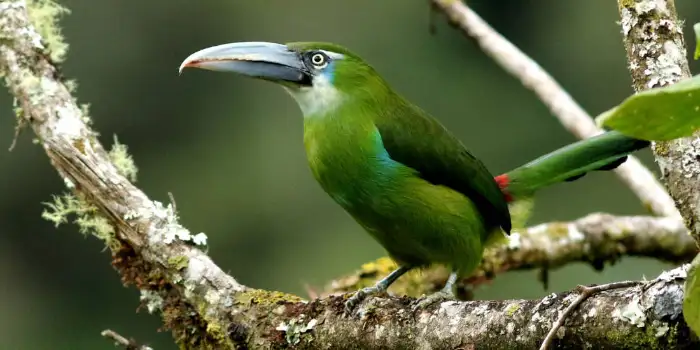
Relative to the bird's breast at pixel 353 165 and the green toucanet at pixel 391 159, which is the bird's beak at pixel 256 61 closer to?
the green toucanet at pixel 391 159

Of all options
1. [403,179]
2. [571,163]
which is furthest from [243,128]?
[403,179]

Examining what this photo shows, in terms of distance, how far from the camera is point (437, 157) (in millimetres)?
2928

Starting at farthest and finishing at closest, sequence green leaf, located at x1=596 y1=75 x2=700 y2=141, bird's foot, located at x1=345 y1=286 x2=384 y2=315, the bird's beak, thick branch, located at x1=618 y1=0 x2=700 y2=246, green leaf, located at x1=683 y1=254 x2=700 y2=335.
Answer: the bird's beak, bird's foot, located at x1=345 y1=286 x2=384 y2=315, thick branch, located at x1=618 y1=0 x2=700 y2=246, green leaf, located at x1=683 y1=254 x2=700 y2=335, green leaf, located at x1=596 y1=75 x2=700 y2=141

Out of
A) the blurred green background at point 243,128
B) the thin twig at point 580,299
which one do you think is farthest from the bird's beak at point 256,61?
the blurred green background at point 243,128

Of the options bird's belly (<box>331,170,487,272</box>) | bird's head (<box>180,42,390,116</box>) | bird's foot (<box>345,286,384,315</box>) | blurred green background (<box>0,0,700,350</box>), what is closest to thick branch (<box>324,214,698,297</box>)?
bird's belly (<box>331,170,487,272</box>)

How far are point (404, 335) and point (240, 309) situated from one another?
498 millimetres

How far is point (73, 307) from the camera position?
977cm

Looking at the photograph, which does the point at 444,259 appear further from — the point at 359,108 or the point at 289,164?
the point at 289,164

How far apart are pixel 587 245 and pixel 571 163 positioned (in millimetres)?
810

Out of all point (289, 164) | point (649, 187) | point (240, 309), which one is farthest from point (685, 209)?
point (289, 164)

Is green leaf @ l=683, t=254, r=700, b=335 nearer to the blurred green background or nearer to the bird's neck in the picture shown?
the bird's neck

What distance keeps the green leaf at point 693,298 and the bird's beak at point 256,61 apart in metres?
1.68

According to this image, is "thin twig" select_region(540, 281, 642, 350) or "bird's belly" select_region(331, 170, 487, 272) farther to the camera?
"bird's belly" select_region(331, 170, 487, 272)

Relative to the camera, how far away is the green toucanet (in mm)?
2812
